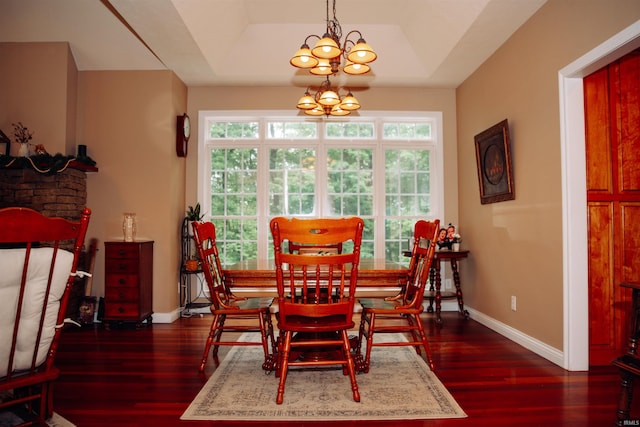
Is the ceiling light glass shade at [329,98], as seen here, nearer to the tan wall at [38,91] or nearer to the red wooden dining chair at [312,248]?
the red wooden dining chair at [312,248]

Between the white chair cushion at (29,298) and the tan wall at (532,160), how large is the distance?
10.3 ft

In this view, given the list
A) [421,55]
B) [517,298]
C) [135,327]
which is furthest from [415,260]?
[135,327]

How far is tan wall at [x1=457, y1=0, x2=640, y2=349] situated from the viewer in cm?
290

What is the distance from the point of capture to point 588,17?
8.96ft

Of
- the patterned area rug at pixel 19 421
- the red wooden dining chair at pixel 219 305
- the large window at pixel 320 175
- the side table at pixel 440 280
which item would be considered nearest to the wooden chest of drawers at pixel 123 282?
the large window at pixel 320 175

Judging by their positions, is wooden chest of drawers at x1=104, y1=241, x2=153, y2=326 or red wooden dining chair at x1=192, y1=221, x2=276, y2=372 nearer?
red wooden dining chair at x1=192, y1=221, x2=276, y2=372

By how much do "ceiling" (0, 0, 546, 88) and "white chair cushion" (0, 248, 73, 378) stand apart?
251 centimetres

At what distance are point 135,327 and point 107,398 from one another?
6.41 ft

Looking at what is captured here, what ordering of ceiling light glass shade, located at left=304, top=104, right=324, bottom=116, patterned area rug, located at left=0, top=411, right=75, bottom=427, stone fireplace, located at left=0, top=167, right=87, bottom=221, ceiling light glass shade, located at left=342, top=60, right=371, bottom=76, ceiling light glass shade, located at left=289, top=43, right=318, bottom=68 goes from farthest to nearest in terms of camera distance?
1. stone fireplace, located at left=0, top=167, right=87, bottom=221
2. ceiling light glass shade, located at left=304, top=104, right=324, bottom=116
3. ceiling light glass shade, located at left=342, top=60, right=371, bottom=76
4. ceiling light glass shade, located at left=289, top=43, right=318, bottom=68
5. patterned area rug, located at left=0, top=411, right=75, bottom=427

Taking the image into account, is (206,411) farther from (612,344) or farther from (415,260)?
(612,344)

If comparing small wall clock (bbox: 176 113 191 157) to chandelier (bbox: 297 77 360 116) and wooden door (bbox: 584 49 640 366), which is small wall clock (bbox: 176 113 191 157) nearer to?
chandelier (bbox: 297 77 360 116)

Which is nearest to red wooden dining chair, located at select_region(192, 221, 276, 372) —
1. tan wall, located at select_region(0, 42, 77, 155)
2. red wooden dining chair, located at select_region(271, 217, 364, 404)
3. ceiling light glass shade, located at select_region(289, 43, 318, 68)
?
red wooden dining chair, located at select_region(271, 217, 364, 404)

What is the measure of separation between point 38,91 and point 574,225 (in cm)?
527

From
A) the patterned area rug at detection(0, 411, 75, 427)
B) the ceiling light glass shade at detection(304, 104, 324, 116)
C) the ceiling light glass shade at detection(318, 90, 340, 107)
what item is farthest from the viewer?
the ceiling light glass shade at detection(304, 104, 324, 116)
